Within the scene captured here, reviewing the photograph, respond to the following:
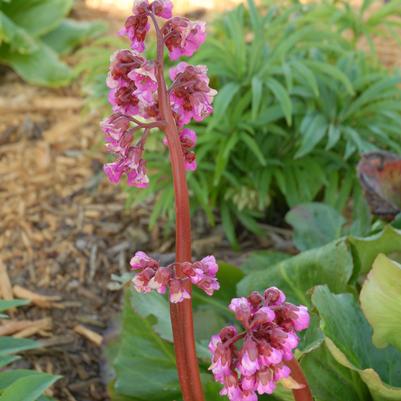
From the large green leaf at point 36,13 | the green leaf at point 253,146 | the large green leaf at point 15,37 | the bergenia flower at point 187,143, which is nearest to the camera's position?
the bergenia flower at point 187,143

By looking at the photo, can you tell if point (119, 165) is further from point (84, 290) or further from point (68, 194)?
point (68, 194)

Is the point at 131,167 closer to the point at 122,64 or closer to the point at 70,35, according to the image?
the point at 122,64

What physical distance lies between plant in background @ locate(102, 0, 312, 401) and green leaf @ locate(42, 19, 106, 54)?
300 centimetres

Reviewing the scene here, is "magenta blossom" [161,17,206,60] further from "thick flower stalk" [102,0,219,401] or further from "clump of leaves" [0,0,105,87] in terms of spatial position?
"clump of leaves" [0,0,105,87]

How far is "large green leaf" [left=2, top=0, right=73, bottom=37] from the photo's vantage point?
422 centimetres

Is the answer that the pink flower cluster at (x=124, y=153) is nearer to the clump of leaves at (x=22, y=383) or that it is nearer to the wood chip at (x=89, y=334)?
the clump of leaves at (x=22, y=383)

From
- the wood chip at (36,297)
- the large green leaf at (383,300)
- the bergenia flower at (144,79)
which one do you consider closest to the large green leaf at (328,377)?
the large green leaf at (383,300)

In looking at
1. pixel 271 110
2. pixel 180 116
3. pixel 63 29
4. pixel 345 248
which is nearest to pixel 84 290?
pixel 271 110

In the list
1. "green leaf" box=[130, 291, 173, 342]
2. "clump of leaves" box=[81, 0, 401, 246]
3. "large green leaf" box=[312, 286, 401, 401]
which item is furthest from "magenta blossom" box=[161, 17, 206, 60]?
"clump of leaves" box=[81, 0, 401, 246]

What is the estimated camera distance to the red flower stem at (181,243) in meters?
1.30

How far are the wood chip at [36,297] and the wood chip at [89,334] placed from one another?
0.15 m

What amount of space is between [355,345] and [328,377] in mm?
98

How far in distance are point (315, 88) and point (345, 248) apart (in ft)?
3.31

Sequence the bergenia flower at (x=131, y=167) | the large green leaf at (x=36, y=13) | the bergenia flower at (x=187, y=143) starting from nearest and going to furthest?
the bergenia flower at (x=131, y=167)
the bergenia flower at (x=187, y=143)
the large green leaf at (x=36, y=13)
